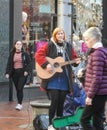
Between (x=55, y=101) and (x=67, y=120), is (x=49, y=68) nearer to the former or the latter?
(x=55, y=101)

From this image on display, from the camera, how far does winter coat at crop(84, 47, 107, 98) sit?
6203 millimetres

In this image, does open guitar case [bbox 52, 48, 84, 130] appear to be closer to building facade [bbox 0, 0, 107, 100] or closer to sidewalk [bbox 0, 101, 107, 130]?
sidewalk [bbox 0, 101, 107, 130]

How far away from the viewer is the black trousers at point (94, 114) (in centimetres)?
633

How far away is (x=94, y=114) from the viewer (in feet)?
21.1

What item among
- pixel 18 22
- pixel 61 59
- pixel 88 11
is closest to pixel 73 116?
pixel 61 59

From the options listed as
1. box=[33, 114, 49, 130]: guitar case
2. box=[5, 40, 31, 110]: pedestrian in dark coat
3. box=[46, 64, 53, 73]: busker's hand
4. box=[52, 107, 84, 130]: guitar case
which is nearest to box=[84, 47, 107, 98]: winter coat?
box=[52, 107, 84, 130]: guitar case

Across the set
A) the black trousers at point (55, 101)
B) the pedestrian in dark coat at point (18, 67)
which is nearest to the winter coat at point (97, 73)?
the black trousers at point (55, 101)

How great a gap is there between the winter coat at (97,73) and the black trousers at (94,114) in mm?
122

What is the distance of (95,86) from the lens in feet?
20.3

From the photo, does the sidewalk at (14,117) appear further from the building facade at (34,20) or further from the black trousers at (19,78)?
the building facade at (34,20)

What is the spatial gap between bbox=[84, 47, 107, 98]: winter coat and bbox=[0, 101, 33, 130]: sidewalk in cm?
266

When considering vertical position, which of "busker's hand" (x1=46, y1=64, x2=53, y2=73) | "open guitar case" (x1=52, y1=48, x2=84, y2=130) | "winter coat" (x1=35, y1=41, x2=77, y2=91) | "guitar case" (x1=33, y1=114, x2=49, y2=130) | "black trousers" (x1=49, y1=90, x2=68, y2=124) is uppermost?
"winter coat" (x1=35, y1=41, x2=77, y2=91)

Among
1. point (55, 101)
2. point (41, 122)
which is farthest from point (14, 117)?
point (55, 101)

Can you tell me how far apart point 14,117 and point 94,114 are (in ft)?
13.1
